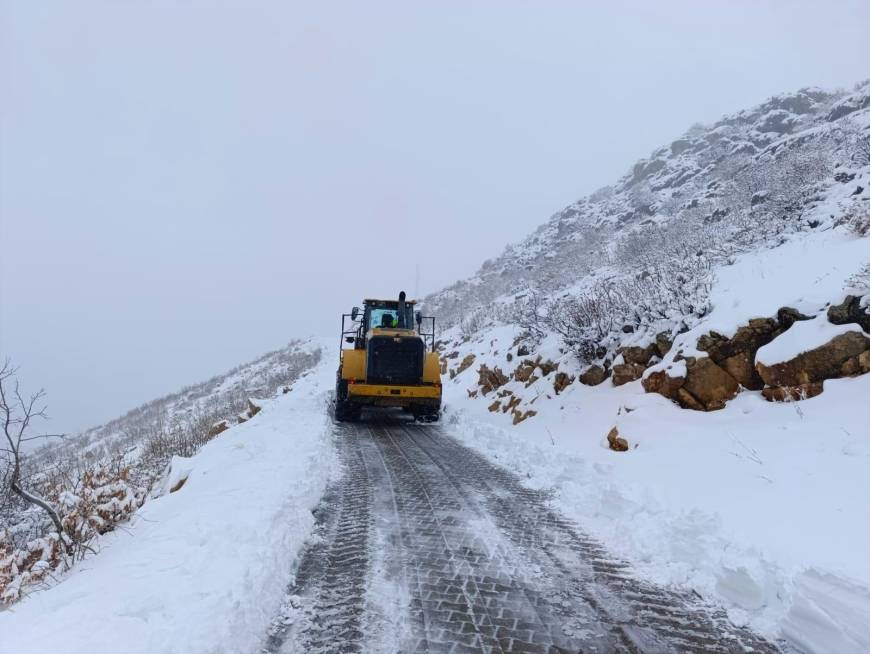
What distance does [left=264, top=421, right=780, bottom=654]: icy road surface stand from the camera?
10.8 ft

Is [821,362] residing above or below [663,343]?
below

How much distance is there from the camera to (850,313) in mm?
6863

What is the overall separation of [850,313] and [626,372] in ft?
12.9

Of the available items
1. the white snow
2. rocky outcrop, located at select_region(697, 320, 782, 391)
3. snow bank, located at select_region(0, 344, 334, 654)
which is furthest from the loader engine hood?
the white snow

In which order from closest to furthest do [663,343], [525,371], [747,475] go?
[747,475]
[663,343]
[525,371]

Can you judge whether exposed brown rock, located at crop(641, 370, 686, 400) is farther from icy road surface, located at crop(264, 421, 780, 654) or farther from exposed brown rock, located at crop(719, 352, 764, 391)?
icy road surface, located at crop(264, 421, 780, 654)

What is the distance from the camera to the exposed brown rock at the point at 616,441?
8195mm

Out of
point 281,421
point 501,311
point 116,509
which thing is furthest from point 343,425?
point 501,311

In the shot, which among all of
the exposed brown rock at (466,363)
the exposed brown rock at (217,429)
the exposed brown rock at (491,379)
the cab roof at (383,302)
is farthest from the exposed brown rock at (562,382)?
the exposed brown rock at (217,429)

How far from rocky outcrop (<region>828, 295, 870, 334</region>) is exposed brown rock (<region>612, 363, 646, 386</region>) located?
3.45 meters

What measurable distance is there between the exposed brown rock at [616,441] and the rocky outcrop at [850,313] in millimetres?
3352

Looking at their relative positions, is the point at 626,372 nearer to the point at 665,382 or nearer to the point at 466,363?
the point at 665,382

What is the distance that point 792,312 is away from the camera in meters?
7.71

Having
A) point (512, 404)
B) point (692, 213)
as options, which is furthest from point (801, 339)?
point (692, 213)
